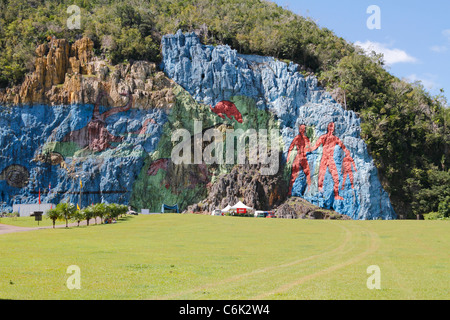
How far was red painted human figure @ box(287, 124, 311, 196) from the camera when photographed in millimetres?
68250

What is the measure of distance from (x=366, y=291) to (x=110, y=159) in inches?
2272

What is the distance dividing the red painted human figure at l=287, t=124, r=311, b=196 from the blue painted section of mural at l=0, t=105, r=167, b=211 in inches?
902

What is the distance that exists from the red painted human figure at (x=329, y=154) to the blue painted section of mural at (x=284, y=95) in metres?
0.35

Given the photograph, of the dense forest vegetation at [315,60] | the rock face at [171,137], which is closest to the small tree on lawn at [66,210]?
the rock face at [171,137]

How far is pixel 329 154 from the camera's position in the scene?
67375 mm

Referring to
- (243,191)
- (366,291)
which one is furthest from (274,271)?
(243,191)

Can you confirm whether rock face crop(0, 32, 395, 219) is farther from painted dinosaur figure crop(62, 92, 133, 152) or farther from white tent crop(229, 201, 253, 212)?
white tent crop(229, 201, 253, 212)

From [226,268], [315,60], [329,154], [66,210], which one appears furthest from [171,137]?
[226,268]

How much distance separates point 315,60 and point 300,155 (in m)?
24.7

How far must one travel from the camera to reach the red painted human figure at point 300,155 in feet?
224

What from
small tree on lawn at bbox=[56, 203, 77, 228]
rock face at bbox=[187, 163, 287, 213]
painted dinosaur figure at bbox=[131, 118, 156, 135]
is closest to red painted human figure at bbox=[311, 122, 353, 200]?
rock face at bbox=[187, 163, 287, 213]

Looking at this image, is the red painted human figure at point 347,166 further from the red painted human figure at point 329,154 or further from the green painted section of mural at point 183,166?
the green painted section of mural at point 183,166

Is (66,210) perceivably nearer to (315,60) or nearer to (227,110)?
(227,110)
